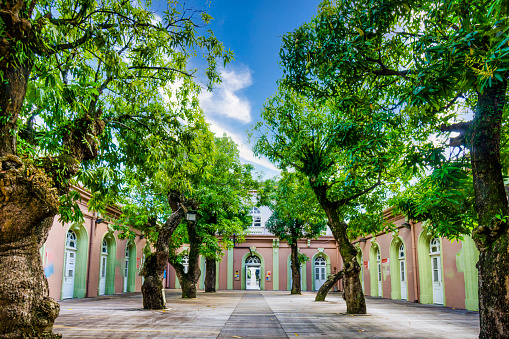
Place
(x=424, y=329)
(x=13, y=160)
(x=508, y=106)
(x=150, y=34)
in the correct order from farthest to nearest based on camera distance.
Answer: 1. (x=424, y=329)
2. (x=150, y=34)
3. (x=508, y=106)
4. (x=13, y=160)

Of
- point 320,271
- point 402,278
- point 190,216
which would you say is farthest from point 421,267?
point 320,271

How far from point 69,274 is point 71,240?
144cm

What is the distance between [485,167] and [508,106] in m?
1.45

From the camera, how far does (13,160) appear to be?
4.56 metres

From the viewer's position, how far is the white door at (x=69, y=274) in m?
16.7

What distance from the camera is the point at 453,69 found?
4.45 metres

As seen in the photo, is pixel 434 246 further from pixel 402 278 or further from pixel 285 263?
pixel 285 263

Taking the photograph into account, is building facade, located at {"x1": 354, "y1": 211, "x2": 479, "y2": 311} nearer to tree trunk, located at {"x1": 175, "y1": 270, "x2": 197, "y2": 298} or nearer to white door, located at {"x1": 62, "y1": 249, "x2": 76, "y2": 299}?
tree trunk, located at {"x1": 175, "y1": 270, "x2": 197, "y2": 298}

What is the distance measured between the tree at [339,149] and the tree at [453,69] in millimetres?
661

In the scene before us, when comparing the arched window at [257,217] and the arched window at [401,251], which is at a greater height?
the arched window at [257,217]

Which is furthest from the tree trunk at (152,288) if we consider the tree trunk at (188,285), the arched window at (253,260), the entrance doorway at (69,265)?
the arched window at (253,260)

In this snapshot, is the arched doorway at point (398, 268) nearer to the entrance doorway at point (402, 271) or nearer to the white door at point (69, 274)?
the entrance doorway at point (402, 271)

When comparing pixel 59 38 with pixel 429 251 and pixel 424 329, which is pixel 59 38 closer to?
pixel 424 329

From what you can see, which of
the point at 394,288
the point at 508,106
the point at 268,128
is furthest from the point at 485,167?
the point at 394,288
